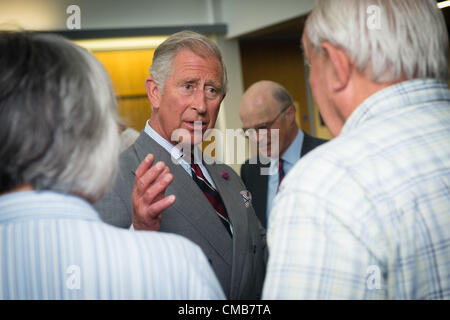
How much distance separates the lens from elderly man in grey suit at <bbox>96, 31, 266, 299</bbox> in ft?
5.64

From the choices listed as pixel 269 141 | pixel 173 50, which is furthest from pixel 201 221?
pixel 269 141

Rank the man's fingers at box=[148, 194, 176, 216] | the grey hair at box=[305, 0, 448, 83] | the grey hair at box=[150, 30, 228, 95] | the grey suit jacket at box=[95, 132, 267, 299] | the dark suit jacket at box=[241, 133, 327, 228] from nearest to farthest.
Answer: the grey hair at box=[305, 0, 448, 83] → the man's fingers at box=[148, 194, 176, 216] → the grey suit jacket at box=[95, 132, 267, 299] → the grey hair at box=[150, 30, 228, 95] → the dark suit jacket at box=[241, 133, 327, 228]

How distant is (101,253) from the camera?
34.1 inches

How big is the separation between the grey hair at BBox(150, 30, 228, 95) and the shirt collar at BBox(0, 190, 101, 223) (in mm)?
1238

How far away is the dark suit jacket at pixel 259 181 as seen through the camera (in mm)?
3314

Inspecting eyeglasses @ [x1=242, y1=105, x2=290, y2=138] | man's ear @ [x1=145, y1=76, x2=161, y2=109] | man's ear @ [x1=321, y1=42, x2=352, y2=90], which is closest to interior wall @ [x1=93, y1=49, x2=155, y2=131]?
eyeglasses @ [x1=242, y1=105, x2=290, y2=138]

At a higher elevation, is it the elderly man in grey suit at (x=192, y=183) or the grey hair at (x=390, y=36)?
the grey hair at (x=390, y=36)

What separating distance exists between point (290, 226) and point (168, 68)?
125 centimetres

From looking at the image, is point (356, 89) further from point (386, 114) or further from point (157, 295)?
point (157, 295)

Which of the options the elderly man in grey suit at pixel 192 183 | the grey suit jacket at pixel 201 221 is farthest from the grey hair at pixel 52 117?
the grey suit jacket at pixel 201 221

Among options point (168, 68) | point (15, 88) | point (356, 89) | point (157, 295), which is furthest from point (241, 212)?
point (15, 88)

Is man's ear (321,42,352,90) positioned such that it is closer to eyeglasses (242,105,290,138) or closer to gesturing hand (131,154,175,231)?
gesturing hand (131,154,175,231)

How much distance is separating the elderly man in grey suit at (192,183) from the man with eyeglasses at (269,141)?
123 cm

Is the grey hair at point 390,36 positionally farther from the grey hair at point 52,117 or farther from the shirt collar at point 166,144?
the shirt collar at point 166,144
